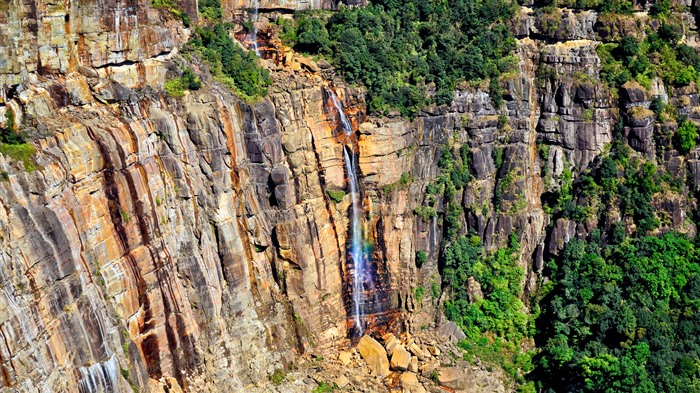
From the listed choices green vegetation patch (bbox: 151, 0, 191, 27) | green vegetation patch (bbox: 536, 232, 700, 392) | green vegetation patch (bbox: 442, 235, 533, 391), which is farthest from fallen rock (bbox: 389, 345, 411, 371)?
green vegetation patch (bbox: 151, 0, 191, 27)

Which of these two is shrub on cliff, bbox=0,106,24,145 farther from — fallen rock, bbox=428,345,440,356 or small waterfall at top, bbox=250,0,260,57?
fallen rock, bbox=428,345,440,356

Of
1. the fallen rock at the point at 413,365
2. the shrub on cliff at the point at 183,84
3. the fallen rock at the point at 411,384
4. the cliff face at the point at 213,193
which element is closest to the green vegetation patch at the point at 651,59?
the cliff face at the point at 213,193

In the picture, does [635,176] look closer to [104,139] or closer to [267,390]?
[267,390]

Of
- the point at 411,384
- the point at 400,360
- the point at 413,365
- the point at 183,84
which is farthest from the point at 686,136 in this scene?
the point at 183,84

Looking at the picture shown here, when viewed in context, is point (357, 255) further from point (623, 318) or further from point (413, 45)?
point (623, 318)

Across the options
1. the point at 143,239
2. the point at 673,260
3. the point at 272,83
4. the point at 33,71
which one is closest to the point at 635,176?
the point at 673,260

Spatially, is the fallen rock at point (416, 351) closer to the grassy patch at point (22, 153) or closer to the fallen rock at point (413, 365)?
the fallen rock at point (413, 365)
